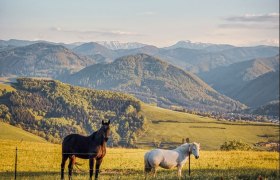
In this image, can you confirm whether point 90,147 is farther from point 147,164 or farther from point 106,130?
point 147,164

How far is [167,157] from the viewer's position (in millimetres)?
27109

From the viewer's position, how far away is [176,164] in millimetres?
27516

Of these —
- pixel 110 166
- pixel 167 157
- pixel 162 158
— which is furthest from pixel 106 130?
pixel 110 166

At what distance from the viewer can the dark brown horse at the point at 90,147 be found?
25.5 m

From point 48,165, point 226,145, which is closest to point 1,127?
point 226,145

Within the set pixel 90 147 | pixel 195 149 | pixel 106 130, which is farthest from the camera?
pixel 195 149

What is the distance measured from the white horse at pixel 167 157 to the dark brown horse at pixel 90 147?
10.4 ft

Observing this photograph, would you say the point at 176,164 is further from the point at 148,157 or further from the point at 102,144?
the point at 102,144

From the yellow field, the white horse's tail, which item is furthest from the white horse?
the yellow field

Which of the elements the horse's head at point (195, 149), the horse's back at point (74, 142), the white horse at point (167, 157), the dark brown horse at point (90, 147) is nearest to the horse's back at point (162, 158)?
the white horse at point (167, 157)

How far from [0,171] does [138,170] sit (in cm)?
1202

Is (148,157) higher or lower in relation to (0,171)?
higher

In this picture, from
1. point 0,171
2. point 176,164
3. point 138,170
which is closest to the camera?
point 176,164

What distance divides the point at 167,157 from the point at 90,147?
526 centimetres
